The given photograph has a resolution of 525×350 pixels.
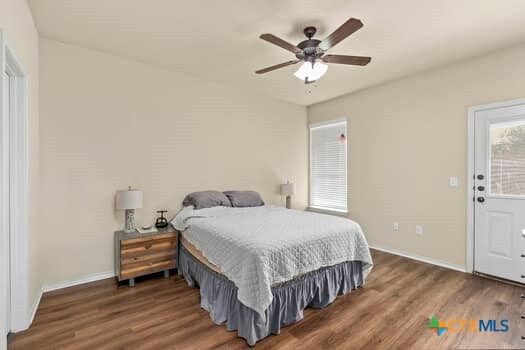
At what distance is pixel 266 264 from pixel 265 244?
0.16 metres

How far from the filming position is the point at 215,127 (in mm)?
3936

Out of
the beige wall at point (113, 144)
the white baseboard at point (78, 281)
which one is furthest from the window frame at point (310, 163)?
the white baseboard at point (78, 281)

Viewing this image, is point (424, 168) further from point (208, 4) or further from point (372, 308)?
point (208, 4)

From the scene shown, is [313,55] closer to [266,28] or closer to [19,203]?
[266,28]

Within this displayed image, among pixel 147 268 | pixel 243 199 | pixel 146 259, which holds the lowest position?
pixel 147 268

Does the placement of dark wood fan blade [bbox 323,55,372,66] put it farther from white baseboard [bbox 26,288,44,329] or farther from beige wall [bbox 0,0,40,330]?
white baseboard [bbox 26,288,44,329]

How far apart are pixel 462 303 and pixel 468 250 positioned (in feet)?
3.32

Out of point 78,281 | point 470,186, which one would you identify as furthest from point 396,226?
point 78,281

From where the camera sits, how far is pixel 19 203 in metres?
2.04

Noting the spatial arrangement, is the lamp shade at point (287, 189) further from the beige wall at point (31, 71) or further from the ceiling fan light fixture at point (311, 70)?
the beige wall at point (31, 71)

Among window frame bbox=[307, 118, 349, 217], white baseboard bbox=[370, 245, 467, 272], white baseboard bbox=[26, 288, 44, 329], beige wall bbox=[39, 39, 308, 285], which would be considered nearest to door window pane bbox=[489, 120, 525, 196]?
white baseboard bbox=[370, 245, 467, 272]

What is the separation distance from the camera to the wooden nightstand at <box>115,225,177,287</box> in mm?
2775

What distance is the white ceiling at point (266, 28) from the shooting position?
2.16 meters

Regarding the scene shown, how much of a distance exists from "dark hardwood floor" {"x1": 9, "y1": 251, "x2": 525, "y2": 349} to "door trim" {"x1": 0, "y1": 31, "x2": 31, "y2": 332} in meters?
0.21
